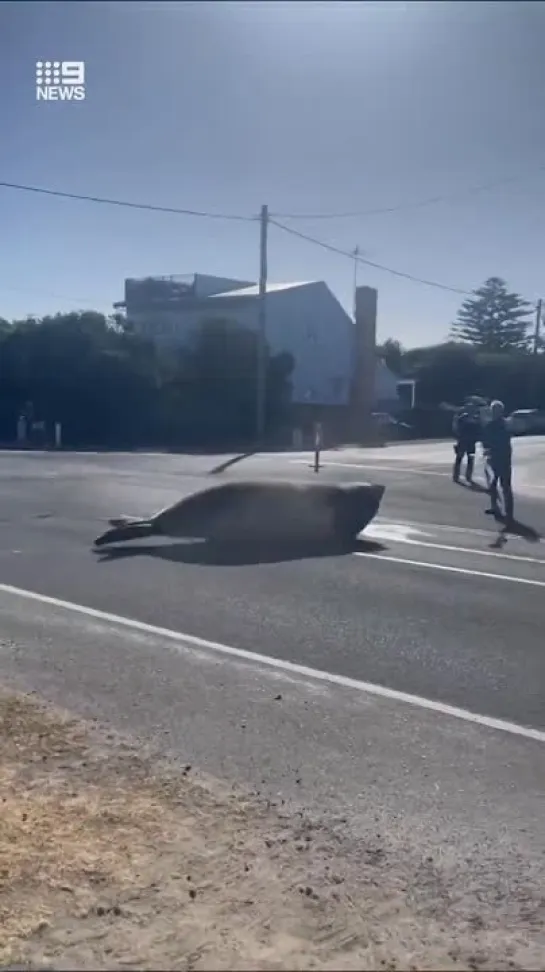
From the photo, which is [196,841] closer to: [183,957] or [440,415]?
[183,957]

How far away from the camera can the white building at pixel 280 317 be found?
160 feet

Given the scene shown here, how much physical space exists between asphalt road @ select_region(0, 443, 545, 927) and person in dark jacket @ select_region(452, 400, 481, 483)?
7646 mm

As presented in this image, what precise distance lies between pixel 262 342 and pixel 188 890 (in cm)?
3844

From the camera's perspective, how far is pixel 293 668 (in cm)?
734

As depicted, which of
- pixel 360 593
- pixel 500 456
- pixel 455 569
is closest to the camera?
pixel 360 593

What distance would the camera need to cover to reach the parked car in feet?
149

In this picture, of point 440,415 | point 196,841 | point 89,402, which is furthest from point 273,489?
point 440,415

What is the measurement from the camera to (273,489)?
13.6m

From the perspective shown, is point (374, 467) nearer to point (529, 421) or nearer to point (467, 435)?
point (467, 435)

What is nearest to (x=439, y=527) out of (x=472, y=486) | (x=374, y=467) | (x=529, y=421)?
(x=472, y=486)

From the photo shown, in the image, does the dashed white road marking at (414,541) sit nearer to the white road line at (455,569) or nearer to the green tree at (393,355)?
the white road line at (455,569)

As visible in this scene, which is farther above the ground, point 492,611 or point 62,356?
point 62,356

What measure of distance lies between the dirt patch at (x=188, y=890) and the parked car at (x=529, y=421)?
4129 cm

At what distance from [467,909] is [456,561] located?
26.9 feet
